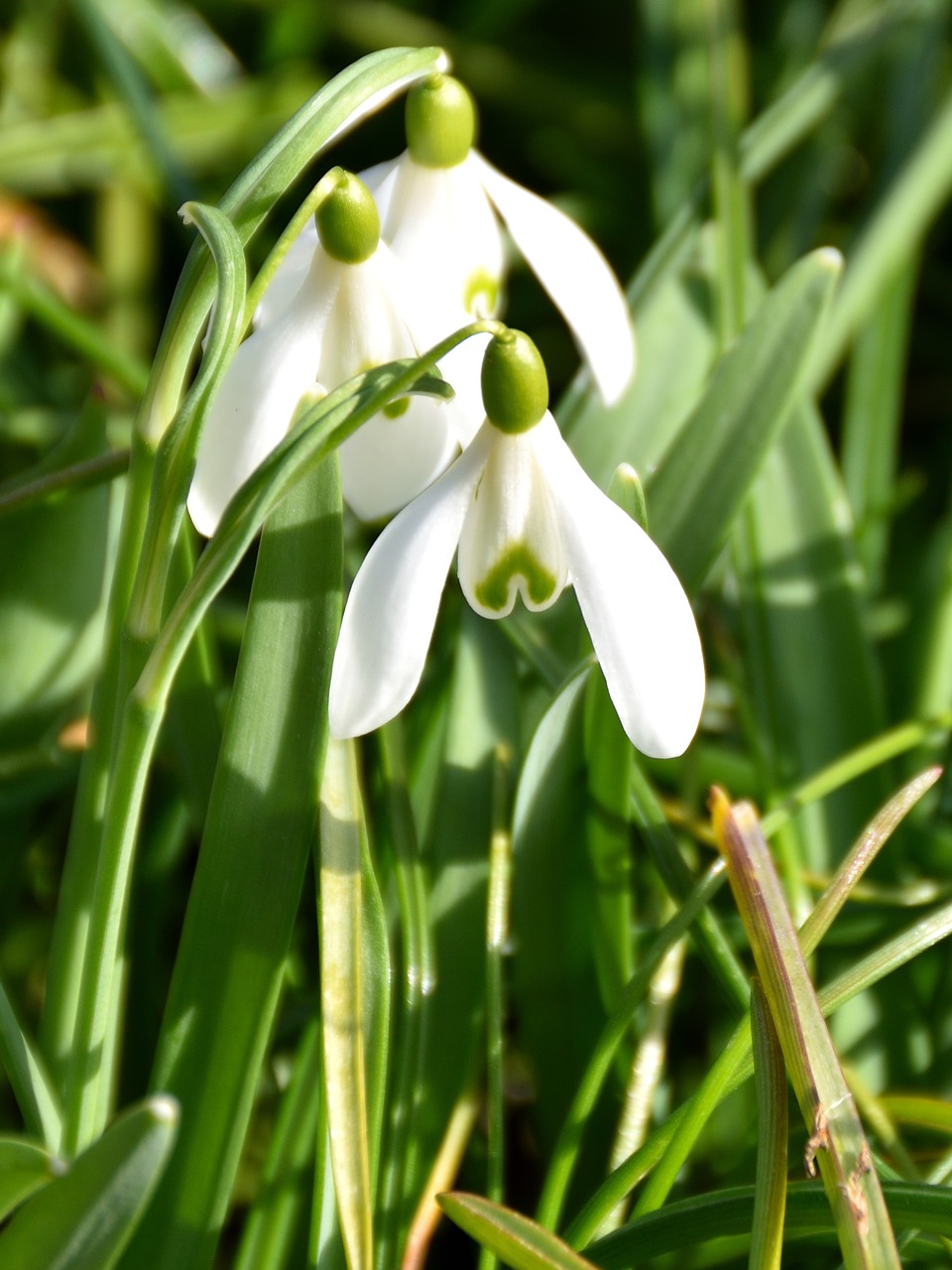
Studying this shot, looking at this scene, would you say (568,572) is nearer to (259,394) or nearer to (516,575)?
(516,575)

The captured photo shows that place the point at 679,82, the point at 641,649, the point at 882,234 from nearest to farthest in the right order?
the point at 641,649 < the point at 882,234 < the point at 679,82

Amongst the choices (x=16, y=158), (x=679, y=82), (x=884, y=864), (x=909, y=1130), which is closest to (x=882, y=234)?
(x=679, y=82)

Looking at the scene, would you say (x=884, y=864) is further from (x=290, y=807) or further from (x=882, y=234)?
(x=882, y=234)

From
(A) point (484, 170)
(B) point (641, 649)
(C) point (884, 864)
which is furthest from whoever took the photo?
(C) point (884, 864)

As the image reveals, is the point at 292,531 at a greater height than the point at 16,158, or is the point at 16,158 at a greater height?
the point at 16,158

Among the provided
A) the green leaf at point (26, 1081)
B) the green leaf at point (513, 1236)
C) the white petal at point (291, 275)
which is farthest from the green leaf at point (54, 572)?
the green leaf at point (513, 1236)

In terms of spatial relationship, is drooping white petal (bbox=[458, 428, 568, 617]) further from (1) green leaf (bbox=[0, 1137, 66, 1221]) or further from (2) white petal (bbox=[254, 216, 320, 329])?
(1) green leaf (bbox=[0, 1137, 66, 1221])
